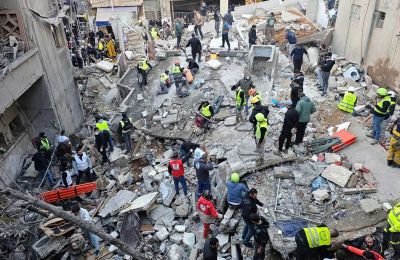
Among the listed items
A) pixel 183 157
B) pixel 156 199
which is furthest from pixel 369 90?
pixel 156 199

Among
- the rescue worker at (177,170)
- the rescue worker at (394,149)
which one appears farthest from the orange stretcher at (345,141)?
the rescue worker at (177,170)

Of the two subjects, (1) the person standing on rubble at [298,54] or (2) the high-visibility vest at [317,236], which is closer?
(2) the high-visibility vest at [317,236]

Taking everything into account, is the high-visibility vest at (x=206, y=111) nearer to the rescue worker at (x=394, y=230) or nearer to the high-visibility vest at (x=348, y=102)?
the high-visibility vest at (x=348, y=102)

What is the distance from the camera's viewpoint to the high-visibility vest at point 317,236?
659cm

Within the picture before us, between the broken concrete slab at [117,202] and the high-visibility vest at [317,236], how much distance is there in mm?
5272

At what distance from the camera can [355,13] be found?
16172 millimetres

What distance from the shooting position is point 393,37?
13516 mm

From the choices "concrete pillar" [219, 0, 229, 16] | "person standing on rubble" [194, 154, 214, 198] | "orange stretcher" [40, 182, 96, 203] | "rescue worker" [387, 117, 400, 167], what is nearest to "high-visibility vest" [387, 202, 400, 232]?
"rescue worker" [387, 117, 400, 167]

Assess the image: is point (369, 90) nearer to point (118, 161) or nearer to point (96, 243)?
point (118, 161)

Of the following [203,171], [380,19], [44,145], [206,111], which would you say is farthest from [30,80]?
[380,19]

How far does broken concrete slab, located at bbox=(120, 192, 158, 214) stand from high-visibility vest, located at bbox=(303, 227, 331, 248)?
4589mm

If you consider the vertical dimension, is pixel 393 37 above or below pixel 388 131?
above

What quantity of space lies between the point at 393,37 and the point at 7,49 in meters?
13.2

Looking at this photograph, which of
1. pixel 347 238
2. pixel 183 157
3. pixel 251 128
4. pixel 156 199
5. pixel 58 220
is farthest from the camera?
pixel 251 128
